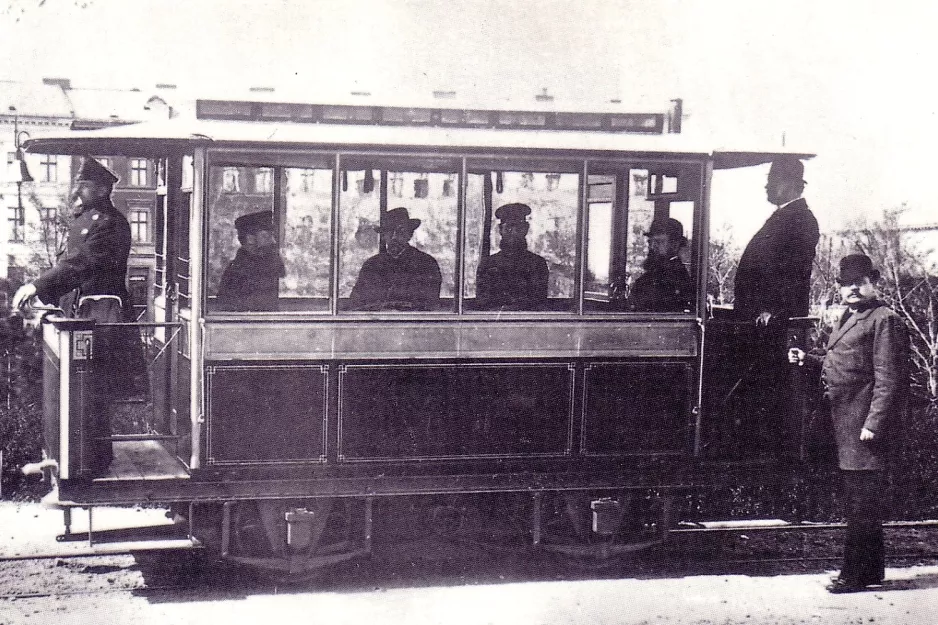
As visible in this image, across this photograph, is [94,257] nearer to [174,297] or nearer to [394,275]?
[174,297]

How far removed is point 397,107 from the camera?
6039 millimetres

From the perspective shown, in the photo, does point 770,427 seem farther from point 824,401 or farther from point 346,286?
point 346,286

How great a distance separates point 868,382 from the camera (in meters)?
6.02

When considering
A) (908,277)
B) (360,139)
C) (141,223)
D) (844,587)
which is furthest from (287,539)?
(141,223)

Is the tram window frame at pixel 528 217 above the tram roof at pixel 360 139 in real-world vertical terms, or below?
below

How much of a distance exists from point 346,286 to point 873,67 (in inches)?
440

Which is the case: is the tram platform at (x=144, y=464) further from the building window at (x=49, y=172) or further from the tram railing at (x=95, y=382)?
the building window at (x=49, y=172)

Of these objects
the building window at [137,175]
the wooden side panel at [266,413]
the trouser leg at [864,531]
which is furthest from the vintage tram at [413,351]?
the building window at [137,175]

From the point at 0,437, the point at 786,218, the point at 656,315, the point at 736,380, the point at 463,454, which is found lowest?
the point at 0,437

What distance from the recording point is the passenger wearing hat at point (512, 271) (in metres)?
6.05

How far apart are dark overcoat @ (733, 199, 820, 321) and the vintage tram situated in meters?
0.43

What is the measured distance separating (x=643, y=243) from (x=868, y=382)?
167cm

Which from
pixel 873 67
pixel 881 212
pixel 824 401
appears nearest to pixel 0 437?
pixel 824 401

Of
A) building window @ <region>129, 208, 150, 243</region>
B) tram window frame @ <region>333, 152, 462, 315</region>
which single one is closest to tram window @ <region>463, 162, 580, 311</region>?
tram window frame @ <region>333, 152, 462, 315</region>
